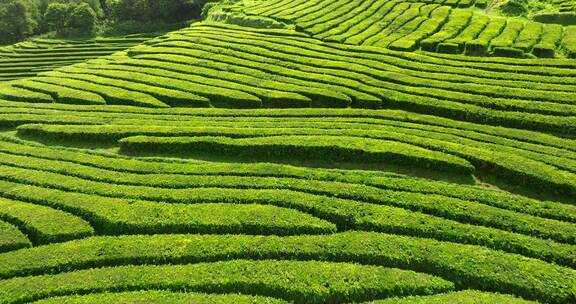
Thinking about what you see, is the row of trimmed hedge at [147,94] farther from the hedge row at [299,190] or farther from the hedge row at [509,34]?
the hedge row at [509,34]

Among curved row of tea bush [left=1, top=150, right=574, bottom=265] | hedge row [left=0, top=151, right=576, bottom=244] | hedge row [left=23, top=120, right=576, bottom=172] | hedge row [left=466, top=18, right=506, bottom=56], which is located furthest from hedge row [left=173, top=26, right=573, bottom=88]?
curved row of tea bush [left=1, top=150, right=574, bottom=265]

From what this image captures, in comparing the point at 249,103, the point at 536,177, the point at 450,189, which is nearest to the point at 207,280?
the point at 450,189

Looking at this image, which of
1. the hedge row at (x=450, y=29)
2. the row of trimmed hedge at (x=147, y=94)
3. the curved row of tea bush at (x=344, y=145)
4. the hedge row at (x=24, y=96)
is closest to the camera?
the curved row of tea bush at (x=344, y=145)

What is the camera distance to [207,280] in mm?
15148

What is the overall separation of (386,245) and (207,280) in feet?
23.5

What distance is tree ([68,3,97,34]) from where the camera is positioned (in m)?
81.7

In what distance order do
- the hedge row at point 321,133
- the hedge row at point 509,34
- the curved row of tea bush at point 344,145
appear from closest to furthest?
the curved row of tea bush at point 344,145 < the hedge row at point 321,133 < the hedge row at point 509,34

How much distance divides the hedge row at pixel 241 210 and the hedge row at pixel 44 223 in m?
0.52

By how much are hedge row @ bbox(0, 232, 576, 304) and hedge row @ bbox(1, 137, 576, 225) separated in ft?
11.4

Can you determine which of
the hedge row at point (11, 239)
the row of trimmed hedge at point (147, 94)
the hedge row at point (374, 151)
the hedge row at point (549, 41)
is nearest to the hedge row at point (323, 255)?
the hedge row at point (11, 239)

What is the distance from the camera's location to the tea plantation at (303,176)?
15.1 metres

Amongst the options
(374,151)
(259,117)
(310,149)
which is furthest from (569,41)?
(259,117)

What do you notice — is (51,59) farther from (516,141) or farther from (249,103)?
(516,141)

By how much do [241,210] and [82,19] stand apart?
80661mm
